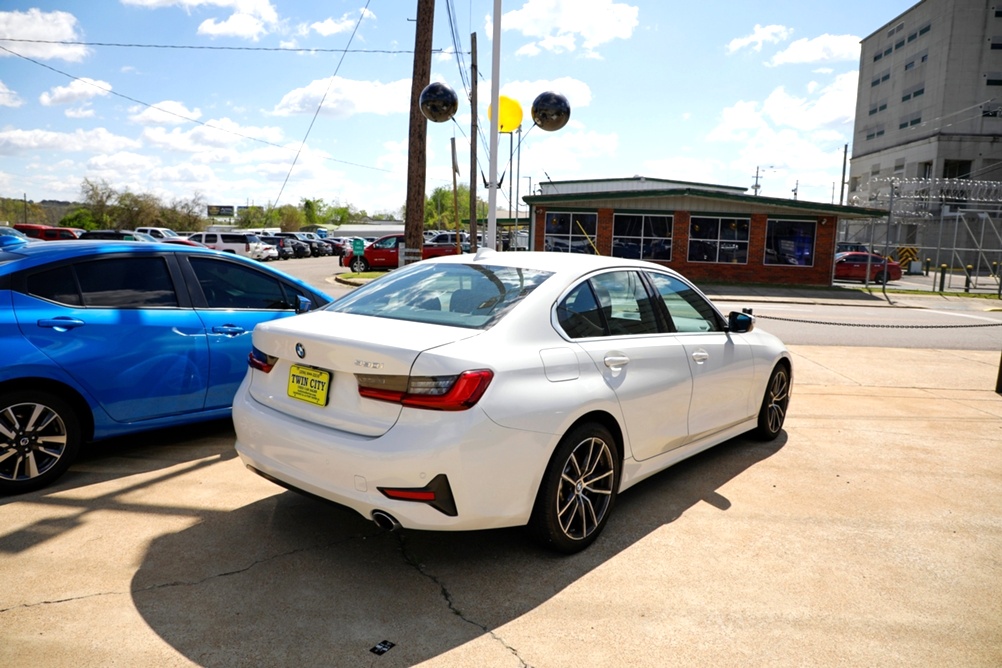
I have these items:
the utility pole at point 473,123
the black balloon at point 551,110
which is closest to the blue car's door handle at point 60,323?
the black balloon at point 551,110

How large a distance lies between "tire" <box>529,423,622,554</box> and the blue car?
2554mm

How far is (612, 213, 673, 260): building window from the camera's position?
29.2 metres

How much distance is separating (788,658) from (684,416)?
5.83 feet

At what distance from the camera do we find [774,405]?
19.0ft

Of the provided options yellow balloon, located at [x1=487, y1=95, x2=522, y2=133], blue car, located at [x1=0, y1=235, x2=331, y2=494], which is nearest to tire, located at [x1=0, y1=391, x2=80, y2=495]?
blue car, located at [x1=0, y1=235, x2=331, y2=494]

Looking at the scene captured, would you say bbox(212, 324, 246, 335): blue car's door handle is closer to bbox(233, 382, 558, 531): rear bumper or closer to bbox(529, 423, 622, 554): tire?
bbox(233, 382, 558, 531): rear bumper

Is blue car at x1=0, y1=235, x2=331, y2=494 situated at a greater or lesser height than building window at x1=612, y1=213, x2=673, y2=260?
lesser

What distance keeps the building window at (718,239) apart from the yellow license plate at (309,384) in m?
27.5

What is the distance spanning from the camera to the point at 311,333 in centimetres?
348

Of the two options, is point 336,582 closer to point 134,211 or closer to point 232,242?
point 232,242

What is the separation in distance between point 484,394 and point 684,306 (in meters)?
2.18

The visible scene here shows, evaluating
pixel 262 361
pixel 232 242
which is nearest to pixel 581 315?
pixel 262 361

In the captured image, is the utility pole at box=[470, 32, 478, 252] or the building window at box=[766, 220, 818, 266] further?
the building window at box=[766, 220, 818, 266]

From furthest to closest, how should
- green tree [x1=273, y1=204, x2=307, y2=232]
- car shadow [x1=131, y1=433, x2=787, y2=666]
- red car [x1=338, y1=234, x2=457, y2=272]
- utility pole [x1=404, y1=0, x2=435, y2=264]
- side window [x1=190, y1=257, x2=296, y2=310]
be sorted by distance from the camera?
green tree [x1=273, y1=204, x2=307, y2=232], red car [x1=338, y1=234, x2=457, y2=272], utility pole [x1=404, y1=0, x2=435, y2=264], side window [x1=190, y1=257, x2=296, y2=310], car shadow [x1=131, y1=433, x2=787, y2=666]
